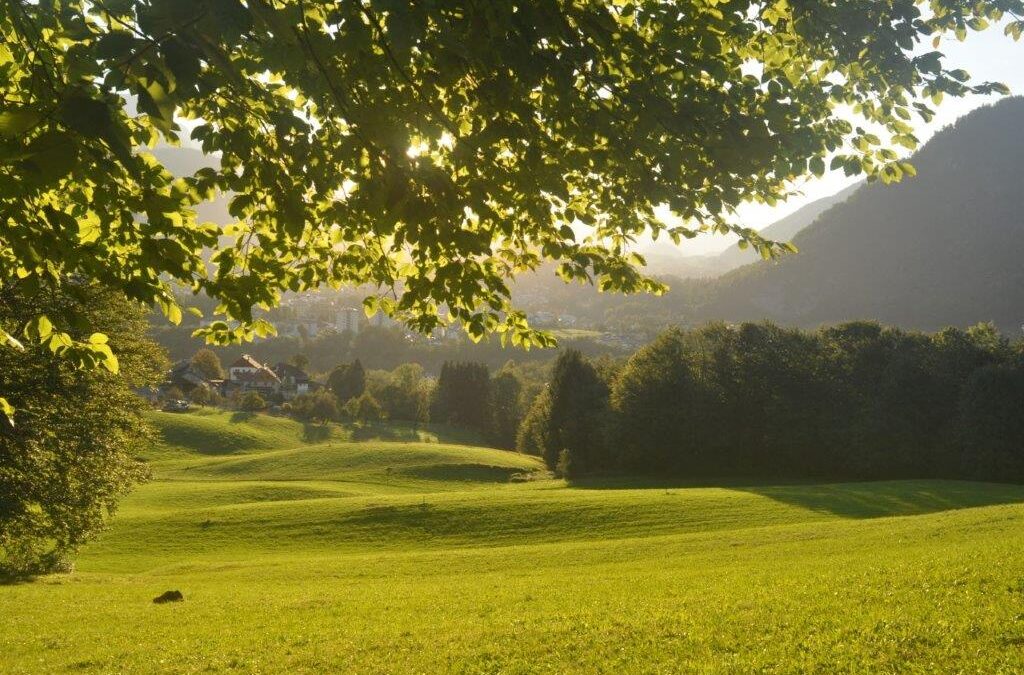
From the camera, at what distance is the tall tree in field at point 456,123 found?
593 centimetres

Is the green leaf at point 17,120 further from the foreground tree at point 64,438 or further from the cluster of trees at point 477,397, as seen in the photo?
the cluster of trees at point 477,397

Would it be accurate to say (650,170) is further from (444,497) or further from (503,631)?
(444,497)

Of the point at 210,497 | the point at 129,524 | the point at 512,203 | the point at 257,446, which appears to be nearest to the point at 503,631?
the point at 512,203

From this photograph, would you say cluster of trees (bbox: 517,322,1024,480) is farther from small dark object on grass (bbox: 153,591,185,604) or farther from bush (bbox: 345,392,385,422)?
small dark object on grass (bbox: 153,591,185,604)

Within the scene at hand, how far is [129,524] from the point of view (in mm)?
45156

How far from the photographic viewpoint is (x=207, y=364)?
182m

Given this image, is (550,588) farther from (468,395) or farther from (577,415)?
(468,395)

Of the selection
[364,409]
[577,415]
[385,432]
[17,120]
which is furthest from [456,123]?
[364,409]

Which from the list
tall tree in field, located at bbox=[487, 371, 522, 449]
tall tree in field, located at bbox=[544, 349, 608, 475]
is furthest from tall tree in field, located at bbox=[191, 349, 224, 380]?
tall tree in field, located at bbox=[544, 349, 608, 475]

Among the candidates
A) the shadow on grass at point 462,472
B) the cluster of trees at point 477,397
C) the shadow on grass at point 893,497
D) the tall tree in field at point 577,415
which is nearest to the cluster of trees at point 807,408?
the tall tree in field at point 577,415

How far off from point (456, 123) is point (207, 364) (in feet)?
627

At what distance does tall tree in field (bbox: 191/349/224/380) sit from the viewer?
176462mm

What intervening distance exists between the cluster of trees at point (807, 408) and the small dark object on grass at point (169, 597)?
56793mm

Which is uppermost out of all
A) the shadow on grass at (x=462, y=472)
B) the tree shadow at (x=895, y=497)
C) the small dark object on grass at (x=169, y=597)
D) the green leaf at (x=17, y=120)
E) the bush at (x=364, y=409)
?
the green leaf at (x=17, y=120)
